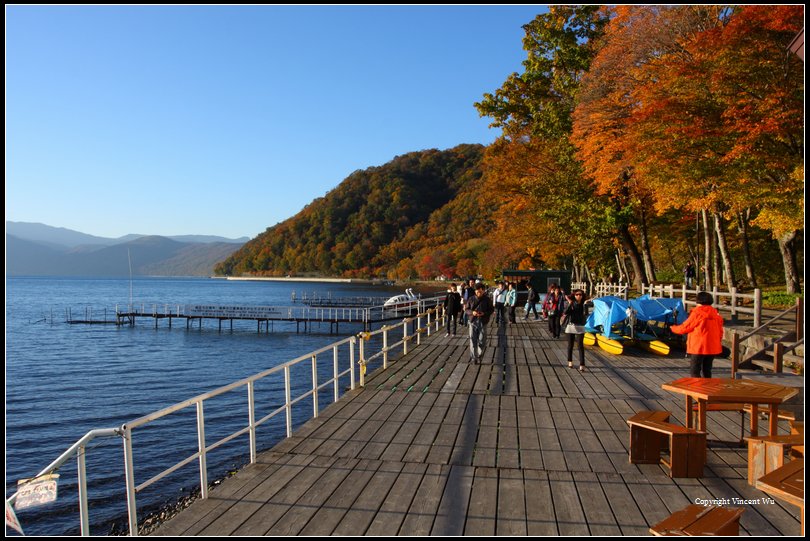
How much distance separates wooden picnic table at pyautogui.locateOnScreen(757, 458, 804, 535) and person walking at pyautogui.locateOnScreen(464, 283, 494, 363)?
8203mm

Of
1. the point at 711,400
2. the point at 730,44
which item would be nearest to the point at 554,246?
the point at 730,44

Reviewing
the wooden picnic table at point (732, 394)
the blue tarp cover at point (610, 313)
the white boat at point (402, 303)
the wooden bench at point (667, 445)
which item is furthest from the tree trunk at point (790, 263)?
the white boat at point (402, 303)

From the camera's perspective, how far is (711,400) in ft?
19.6

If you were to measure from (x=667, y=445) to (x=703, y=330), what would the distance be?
2.56 metres

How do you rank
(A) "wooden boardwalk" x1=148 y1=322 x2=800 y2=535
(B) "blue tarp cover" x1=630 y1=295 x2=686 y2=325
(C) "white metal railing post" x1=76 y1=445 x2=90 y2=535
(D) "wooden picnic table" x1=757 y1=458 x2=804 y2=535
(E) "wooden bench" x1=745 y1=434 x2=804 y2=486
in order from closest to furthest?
(D) "wooden picnic table" x1=757 y1=458 x2=804 y2=535 < (C) "white metal railing post" x1=76 y1=445 x2=90 y2=535 < (A) "wooden boardwalk" x1=148 y1=322 x2=800 y2=535 < (E) "wooden bench" x1=745 y1=434 x2=804 y2=486 < (B) "blue tarp cover" x1=630 y1=295 x2=686 y2=325

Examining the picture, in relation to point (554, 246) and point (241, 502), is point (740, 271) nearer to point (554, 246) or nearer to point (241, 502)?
point (554, 246)

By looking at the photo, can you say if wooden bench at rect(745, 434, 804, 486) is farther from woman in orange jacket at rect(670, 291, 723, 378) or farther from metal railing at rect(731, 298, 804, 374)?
metal railing at rect(731, 298, 804, 374)

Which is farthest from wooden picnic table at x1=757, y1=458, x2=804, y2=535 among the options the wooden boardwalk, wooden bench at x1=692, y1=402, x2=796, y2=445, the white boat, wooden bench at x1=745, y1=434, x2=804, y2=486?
the white boat

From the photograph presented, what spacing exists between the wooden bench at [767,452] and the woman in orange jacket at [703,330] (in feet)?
9.67

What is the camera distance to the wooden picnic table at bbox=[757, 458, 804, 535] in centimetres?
375

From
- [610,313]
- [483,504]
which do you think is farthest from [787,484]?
[610,313]

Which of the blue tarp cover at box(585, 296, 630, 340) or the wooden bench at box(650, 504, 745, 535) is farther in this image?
the blue tarp cover at box(585, 296, 630, 340)

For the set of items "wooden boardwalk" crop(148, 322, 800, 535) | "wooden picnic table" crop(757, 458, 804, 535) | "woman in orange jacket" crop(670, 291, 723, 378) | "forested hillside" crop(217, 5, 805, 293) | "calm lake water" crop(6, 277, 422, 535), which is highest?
"forested hillside" crop(217, 5, 805, 293)

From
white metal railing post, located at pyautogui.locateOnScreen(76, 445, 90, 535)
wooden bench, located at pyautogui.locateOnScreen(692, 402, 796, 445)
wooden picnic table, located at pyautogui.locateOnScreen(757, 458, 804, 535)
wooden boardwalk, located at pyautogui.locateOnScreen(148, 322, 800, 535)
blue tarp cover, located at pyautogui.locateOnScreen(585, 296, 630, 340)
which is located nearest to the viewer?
wooden picnic table, located at pyautogui.locateOnScreen(757, 458, 804, 535)
